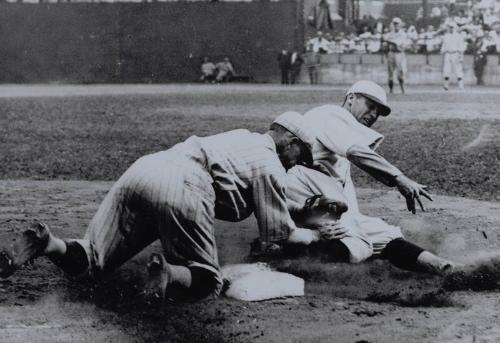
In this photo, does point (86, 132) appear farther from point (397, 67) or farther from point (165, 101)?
point (397, 67)

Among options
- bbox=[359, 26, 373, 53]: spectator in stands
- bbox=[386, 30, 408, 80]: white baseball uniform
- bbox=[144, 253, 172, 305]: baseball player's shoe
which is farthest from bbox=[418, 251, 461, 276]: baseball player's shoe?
bbox=[359, 26, 373, 53]: spectator in stands

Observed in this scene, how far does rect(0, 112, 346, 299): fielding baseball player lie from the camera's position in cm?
416

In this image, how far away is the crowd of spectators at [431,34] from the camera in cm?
2406

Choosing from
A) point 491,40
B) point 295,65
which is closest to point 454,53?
point 491,40

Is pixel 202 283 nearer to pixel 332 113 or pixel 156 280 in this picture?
pixel 156 280

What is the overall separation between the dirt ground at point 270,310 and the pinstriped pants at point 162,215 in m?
0.25

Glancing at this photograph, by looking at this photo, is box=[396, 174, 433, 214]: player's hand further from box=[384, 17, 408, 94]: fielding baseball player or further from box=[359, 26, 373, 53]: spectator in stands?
box=[359, 26, 373, 53]: spectator in stands

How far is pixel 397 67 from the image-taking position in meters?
22.8

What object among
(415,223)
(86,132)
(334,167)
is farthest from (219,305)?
(86,132)

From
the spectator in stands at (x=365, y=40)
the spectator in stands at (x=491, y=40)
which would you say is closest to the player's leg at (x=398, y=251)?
the spectator in stands at (x=491, y=40)

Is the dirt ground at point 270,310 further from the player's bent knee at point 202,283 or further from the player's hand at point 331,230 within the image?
the player's hand at point 331,230

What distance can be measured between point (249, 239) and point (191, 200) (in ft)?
6.58

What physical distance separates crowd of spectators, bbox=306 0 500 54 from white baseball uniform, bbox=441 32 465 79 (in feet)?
2.95

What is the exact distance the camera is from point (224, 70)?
30297 mm
